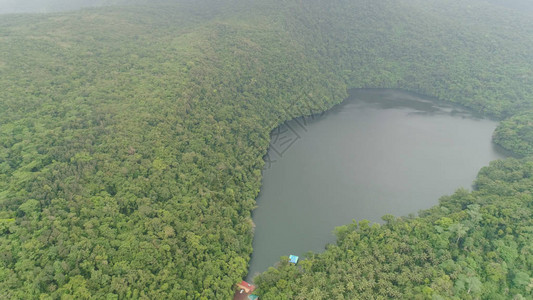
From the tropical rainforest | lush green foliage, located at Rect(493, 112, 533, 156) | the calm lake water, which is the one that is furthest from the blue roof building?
lush green foliage, located at Rect(493, 112, 533, 156)

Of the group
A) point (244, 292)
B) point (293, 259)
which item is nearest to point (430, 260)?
point (293, 259)

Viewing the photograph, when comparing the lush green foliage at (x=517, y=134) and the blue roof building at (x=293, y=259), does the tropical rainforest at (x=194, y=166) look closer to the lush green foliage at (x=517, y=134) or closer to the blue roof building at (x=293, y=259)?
the lush green foliage at (x=517, y=134)

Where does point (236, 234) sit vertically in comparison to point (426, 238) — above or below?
below

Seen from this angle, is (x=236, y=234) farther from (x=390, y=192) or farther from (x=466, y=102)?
(x=466, y=102)

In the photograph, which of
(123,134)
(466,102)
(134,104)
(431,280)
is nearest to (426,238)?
(431,280)

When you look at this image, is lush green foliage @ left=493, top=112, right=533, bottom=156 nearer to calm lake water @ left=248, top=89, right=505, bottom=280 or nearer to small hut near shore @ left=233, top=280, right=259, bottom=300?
calm lake water @ left=248, top=89, right=505, bottom=280

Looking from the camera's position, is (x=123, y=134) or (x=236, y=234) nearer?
(x=236, y=234)

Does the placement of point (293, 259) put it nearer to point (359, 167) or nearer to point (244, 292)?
point (244, 292)
